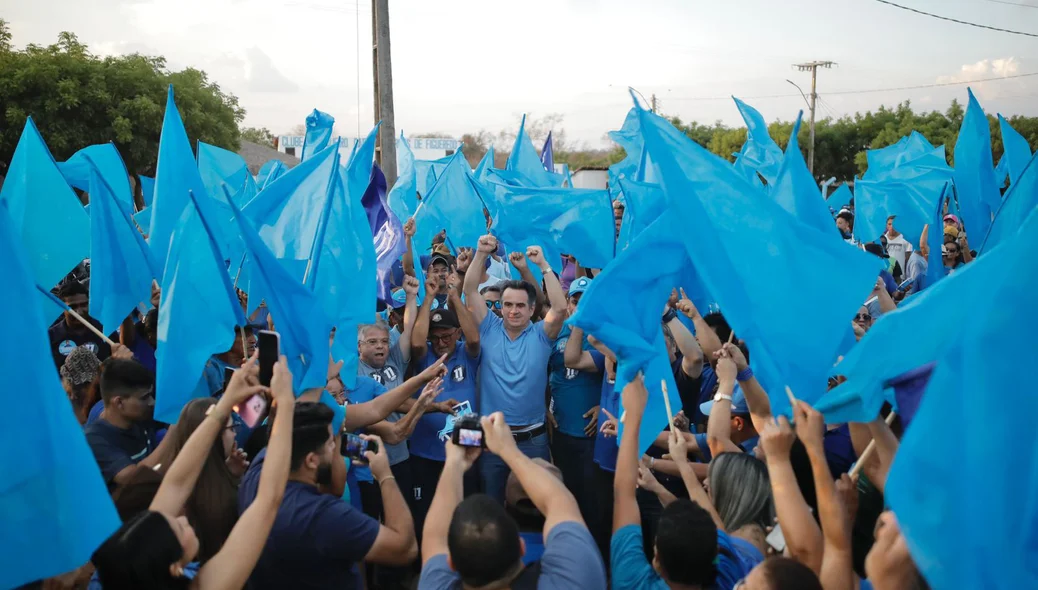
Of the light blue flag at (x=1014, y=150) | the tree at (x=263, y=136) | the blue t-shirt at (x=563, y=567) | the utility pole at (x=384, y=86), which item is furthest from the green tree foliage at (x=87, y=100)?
the tree at (x=263, y=136)

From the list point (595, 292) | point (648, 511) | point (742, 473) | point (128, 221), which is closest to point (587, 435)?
point (648, 511)

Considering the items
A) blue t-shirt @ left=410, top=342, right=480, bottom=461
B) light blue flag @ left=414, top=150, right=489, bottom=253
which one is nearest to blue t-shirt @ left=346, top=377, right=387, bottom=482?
blue t-shirt @ left=410, top=342, right=480, bottom=461

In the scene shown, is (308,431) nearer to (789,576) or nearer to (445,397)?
(789,576)

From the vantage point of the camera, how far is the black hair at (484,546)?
227 centimetres

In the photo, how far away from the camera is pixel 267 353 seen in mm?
2848

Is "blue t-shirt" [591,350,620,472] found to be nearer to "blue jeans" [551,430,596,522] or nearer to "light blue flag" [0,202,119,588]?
"blue jeans" [551,430,596,522]

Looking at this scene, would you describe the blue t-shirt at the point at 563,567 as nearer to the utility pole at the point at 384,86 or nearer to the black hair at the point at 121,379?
the black hair at the point at 121,379

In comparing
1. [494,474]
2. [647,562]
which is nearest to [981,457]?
[647,562]

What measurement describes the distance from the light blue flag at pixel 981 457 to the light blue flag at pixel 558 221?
4248mm

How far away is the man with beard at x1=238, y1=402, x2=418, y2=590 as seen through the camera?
275 cm

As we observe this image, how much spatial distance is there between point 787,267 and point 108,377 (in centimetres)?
311

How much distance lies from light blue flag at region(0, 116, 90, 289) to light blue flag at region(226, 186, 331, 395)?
2849mm

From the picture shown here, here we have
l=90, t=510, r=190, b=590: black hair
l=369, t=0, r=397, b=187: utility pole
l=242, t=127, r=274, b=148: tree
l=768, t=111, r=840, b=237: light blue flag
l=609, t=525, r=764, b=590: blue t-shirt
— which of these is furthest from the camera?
l=242, t=127, r=274, b=148: tree

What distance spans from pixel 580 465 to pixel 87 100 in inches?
817
